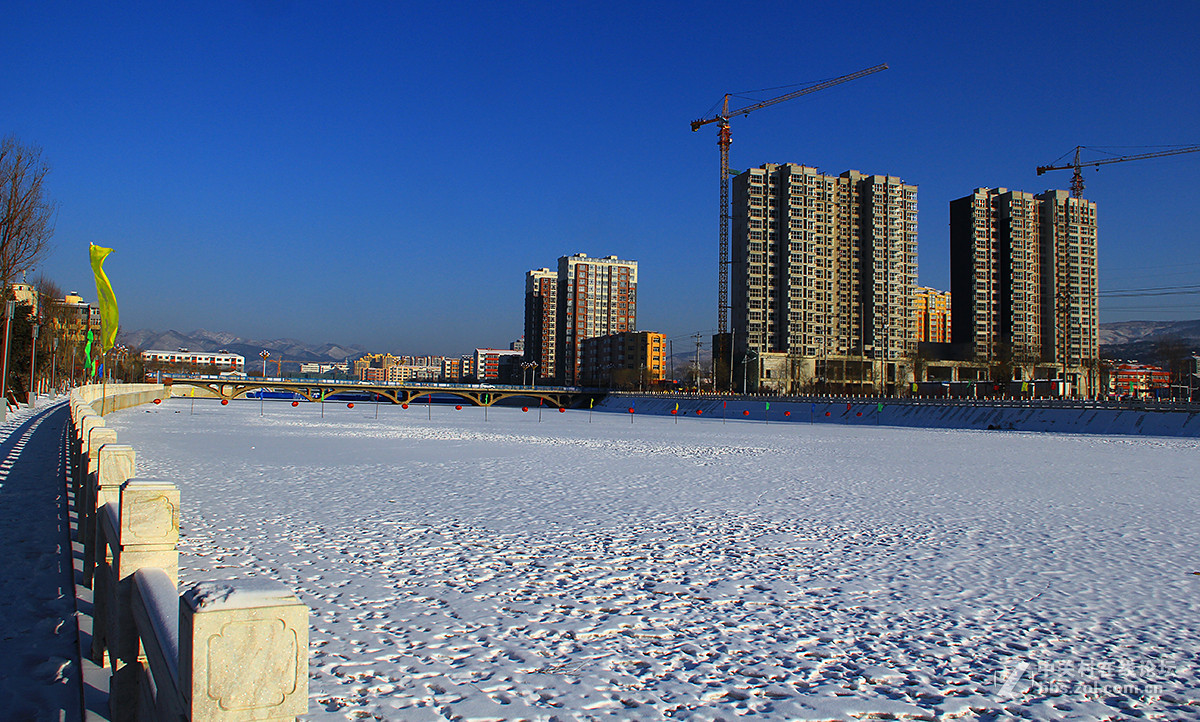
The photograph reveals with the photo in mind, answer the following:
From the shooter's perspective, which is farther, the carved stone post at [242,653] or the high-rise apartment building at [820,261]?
the high-rise apartment building at [820,261]

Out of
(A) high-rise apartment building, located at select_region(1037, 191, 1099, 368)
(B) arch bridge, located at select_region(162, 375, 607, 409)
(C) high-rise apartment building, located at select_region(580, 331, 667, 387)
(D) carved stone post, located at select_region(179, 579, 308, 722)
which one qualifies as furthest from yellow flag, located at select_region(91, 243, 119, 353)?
(A) high-rise apartment building, located at select_region(1037, 191, 1099, 368)

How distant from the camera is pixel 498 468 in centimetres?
2303

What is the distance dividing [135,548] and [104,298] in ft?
78.1

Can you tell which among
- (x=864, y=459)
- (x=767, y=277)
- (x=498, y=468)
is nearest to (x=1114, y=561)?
(x=498, y=468)

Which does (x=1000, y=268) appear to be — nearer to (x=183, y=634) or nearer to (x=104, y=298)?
(x=104, y=298)

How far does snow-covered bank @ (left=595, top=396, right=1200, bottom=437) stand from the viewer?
60.7m

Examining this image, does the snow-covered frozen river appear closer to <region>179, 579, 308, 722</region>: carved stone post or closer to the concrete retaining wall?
<region>179, 579, 308, 722</region>: carved stone post

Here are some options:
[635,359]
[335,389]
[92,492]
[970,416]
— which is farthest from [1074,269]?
[92,492]

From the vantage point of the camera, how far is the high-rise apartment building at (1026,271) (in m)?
165

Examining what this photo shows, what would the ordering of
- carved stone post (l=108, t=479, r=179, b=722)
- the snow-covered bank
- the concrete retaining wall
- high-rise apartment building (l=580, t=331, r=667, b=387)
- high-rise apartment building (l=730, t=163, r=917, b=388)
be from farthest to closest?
1. high-rise apartment building (l=580, t=331, r=667, b=387)
2. high-rise apartment building (l=730, t=163, r=917, b=388)
3. the snow-covered bank
4. the concrete retaining wall
5. carved stone post (l=108, t=479, r=179, b=722)

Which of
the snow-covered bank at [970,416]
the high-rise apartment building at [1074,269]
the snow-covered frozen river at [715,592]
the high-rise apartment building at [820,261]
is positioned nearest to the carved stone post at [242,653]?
the snow-covered frozen river at [715,592]

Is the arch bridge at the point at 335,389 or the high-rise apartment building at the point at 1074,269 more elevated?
the high-rise apartment building at the point at 1074,269

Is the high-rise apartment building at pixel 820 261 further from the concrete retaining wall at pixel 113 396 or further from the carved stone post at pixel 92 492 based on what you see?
the carved stone post at pixel 92 492

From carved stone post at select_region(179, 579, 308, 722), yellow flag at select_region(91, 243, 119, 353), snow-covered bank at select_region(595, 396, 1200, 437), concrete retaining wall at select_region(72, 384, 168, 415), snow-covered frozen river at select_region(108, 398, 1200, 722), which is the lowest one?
snow-covered bank at select_region(595, 396, 1200, 437)
